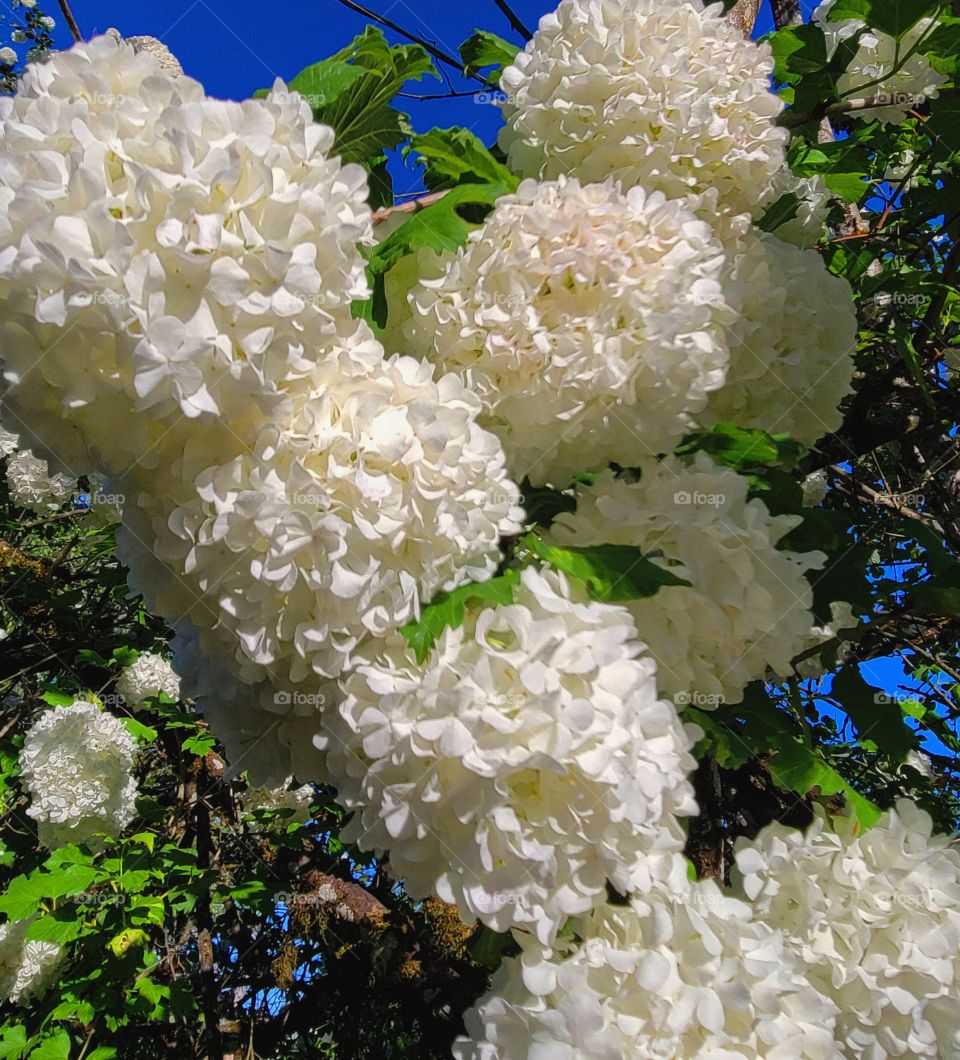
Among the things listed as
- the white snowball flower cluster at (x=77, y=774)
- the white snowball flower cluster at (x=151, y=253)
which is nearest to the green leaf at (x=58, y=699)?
the white snowball flower cluster at (x=77, y=774)

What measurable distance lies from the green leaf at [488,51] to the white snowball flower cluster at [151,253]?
39.9 inches

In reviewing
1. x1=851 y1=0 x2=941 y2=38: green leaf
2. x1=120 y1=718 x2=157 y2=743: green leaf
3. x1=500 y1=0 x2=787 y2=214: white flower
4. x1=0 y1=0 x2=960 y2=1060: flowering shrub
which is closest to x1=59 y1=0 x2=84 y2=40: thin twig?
x1=0 y1=0 x2=960 y2=1060: flowering shrub

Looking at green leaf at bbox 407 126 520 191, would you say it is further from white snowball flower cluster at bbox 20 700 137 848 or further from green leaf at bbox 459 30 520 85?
white snowball flower cluster at bbox 20 700 137 848

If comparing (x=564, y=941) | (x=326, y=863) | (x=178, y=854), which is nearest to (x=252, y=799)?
(x=326, y=863)

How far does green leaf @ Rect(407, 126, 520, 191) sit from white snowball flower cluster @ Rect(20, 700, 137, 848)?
7.70 feet

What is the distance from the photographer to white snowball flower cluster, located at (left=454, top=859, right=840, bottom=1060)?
0.94m

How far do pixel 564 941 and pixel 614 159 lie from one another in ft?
3.97

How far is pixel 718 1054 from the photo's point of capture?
3.10ft

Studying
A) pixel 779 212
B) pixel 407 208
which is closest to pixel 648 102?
pixel 407 208

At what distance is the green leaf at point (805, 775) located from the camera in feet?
4.36

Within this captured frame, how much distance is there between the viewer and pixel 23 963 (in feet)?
9.36

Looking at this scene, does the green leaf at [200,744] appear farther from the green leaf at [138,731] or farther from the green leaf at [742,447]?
the green leaf at [742,447]

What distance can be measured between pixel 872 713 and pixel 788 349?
0.81 metres

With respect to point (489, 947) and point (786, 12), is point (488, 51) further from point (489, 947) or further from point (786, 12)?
point (786, 12)
